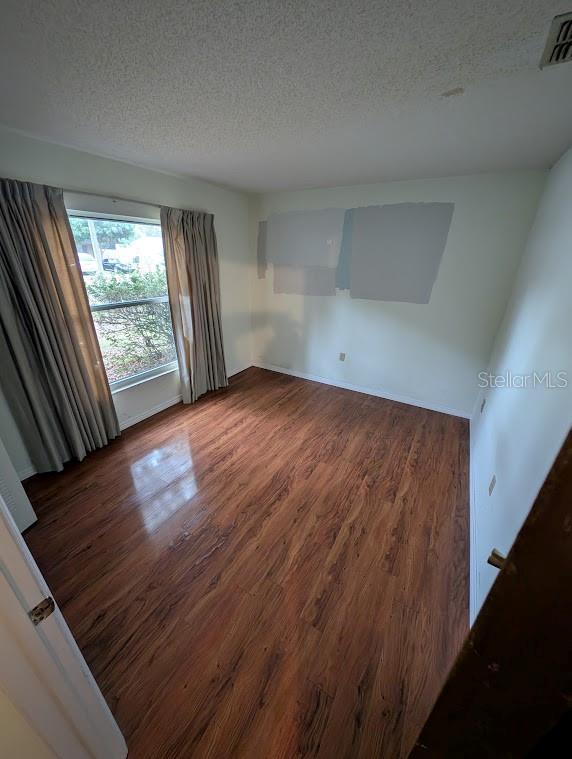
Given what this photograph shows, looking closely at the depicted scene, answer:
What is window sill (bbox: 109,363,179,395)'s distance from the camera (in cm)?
252

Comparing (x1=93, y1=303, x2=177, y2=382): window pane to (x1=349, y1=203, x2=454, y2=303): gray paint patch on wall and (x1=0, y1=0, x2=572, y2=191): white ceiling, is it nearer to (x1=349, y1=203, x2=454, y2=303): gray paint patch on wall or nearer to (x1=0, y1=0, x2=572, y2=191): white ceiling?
(x1=0, y1=0, x2=572, y2=191): white ceiling

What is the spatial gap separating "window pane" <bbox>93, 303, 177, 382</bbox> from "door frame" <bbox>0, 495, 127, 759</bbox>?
219cm

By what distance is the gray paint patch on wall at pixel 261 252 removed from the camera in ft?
11.2

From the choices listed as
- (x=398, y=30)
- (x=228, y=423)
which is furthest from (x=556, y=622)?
(x=228, y=423)

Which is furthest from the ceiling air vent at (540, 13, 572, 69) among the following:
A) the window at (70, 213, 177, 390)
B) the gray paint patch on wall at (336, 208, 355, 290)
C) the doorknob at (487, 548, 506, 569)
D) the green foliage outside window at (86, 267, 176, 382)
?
the green foliage outside window at (86, 267, 176, 382)

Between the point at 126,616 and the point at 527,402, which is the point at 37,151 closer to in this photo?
the point at 126,616

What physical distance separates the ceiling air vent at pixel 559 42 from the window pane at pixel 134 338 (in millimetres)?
2827

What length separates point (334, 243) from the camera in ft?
9.92

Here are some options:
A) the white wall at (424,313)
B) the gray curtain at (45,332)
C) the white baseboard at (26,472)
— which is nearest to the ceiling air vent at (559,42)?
the white wall at (424,313)

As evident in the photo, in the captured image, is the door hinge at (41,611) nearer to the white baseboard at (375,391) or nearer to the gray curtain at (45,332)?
the gray curtain at (45,332)

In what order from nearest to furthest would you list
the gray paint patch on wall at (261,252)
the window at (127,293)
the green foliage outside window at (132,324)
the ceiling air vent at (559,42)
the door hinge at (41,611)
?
the door hinge at (41,611) → the ceiling air vent at (559,42) → the window at (127,293) → the green foliage outside window at (132,324) → the gray paint patch on wall at (261,252)

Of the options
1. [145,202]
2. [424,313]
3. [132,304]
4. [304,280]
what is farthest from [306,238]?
[132,304]

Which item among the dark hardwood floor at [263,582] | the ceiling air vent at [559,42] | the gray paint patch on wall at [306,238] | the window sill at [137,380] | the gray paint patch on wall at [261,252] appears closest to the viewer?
the ceiling air vent at [559,42]

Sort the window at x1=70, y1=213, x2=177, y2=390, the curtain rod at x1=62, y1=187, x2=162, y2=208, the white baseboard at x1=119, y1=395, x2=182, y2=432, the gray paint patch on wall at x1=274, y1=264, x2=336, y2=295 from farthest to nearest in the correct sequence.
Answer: the gray paint patch on wall at x1=274, y1=264, x2=336, y2=295
the white baseboard at x1=119, y1=395, x2=182, y2=432
the window at x1=70, y1=213, x2=177, y2=390
the curtain rod at x1=62, y1=187, x2=162, y2=208
